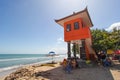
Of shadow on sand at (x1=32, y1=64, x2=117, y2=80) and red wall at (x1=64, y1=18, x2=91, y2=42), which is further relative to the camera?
red wall at (x1=64, y1=18, x2=91, y2=42)

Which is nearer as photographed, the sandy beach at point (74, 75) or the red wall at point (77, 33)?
the sandy beach at point (74, 75)

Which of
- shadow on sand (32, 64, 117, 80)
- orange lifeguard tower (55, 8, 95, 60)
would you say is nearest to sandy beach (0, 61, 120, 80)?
shadow on sand (32, 64, 117, 80)

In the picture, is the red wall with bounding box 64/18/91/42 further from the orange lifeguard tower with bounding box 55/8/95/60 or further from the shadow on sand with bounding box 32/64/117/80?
the shadow on sand with bounding box 32/64/117/80

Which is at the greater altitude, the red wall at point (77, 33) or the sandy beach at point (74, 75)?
the red wall at point (77, 33)

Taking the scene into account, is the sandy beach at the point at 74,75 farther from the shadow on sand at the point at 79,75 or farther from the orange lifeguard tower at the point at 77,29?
the orange lifeguard tower at the point at 77,29

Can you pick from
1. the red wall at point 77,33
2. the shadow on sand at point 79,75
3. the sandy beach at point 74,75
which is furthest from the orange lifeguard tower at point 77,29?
the shadow on sand at point 79,75

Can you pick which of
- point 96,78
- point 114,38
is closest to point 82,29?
point 96,78

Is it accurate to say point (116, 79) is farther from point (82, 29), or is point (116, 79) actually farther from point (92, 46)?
point (92, 46)

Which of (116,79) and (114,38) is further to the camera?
(114,38)

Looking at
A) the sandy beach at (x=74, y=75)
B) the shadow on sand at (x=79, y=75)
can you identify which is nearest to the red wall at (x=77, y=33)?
the sandy beach at (x=74, y=75)

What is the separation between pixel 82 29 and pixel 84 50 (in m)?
3.00

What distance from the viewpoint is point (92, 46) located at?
58.2ft

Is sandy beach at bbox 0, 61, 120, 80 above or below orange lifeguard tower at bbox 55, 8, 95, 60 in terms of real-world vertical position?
below

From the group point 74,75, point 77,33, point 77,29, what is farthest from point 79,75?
point 77,29
